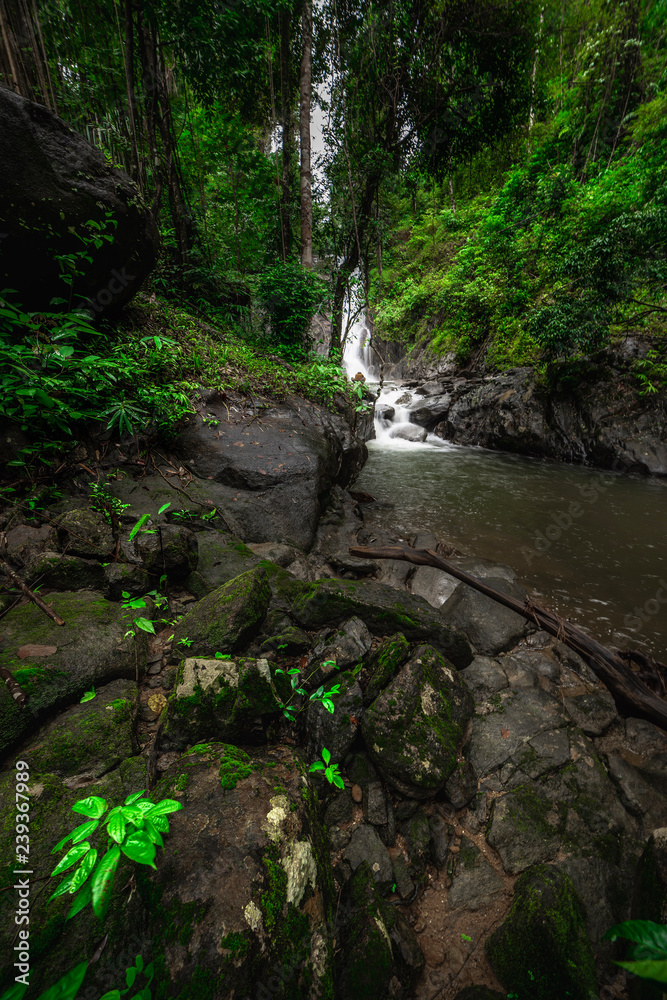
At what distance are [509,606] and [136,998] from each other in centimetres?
386

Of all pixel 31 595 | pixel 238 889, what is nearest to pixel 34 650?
pixel 31 595

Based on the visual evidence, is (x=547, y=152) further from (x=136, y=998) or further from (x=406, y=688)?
(x=136, y=998)

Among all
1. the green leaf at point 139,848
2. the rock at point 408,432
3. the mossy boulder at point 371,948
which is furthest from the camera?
the rock at point 408,432

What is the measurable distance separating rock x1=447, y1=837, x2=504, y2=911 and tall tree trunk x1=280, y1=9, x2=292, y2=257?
434 inches

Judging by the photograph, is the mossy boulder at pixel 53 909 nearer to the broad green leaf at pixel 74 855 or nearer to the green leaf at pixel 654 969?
the broad green leaf at pixel 74 855

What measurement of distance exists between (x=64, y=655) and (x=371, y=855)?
2061 mm

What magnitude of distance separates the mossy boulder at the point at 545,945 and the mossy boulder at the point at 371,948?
407 millimetres

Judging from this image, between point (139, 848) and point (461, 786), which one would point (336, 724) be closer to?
point (461, 786)

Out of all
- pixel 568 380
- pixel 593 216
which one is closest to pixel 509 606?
pixel 568 380

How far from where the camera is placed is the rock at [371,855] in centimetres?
187

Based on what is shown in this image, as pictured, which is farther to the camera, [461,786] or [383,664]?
[383,664]

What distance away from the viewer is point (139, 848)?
3.97ft

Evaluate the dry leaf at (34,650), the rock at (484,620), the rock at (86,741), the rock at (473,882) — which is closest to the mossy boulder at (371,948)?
the rock at (473,882)

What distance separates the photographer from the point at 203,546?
3590 millimetres
